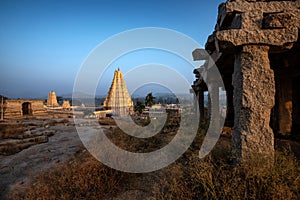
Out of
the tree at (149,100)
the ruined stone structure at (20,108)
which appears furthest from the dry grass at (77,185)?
the ruined stone structure at (20,108)

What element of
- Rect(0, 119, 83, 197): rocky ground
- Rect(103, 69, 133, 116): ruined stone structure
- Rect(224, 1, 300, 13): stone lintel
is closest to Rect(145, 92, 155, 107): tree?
Rect(103, 69, 133, 116): ruined stone structure

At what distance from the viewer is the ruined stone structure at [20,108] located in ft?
53.8

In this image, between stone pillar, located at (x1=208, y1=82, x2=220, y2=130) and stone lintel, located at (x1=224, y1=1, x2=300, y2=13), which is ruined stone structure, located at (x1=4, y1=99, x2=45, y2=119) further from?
stone lintel, located at (x1=224, y1=1, x2=300, y2=13)

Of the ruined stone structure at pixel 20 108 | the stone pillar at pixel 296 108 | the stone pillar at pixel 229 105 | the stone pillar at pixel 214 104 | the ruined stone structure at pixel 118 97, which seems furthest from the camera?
the ruined stone structure at pixel 118 97

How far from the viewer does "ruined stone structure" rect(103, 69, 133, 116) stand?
18.4m

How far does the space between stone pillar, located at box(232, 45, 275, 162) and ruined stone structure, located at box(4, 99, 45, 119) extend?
20266 mm

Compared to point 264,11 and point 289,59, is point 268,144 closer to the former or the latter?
point 264,11

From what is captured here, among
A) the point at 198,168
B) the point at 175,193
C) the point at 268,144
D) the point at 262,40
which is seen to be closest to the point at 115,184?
the point at 175,193

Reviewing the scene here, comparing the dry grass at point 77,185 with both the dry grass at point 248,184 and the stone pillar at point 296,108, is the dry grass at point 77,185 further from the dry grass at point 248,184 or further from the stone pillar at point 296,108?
the stone pillar at point 296,108

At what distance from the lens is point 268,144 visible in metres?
2.82

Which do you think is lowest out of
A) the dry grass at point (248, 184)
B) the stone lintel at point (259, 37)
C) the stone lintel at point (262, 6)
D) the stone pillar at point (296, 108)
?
the dry grass at point (248, 184)

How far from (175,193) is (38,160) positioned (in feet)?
15.8

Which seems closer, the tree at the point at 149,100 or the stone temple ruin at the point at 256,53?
the stone temple ruin at the point at 256,53

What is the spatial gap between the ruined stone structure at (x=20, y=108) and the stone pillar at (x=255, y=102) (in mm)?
20266
